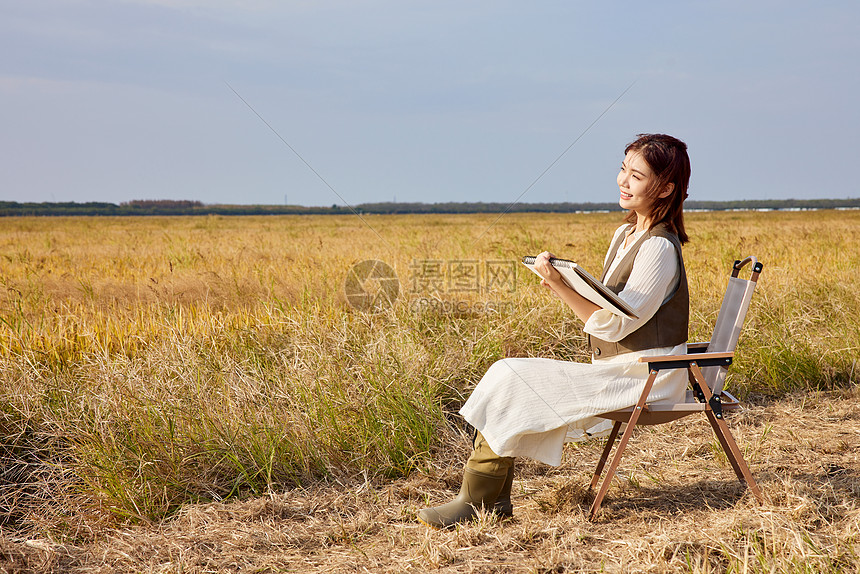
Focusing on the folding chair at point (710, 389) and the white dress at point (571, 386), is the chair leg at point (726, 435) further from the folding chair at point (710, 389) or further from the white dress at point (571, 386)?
the white dress at point (571, 386)

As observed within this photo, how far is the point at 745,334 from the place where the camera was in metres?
5.27

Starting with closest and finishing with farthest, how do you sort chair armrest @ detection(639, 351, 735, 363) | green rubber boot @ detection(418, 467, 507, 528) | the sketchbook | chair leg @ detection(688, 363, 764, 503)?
the sketchbook, chair armrest @ detection(639, 351, 735, 363), chair leg @ detection(688, 363, 764, 503), green rubber boot @ detection(418, 467, 507, 528)

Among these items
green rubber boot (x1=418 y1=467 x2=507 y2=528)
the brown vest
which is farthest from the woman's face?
green rubber boot (x1=418 y1=467 x2=507 y2=528)

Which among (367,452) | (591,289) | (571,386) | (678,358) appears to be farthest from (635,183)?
(367,452)

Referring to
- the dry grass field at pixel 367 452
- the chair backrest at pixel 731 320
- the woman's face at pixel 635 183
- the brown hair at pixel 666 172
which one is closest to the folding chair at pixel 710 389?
the chair backrest at pixel 731 320

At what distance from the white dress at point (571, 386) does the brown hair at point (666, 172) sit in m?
0.17

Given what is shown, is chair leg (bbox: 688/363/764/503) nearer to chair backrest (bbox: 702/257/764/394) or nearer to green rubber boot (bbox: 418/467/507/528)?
chair backrest (bbox: 702/257/764/394)

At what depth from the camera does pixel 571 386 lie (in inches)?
104

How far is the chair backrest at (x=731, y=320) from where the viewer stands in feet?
9.08

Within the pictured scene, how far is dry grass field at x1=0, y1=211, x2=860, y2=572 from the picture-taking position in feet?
8.70

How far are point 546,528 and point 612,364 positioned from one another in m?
0.78

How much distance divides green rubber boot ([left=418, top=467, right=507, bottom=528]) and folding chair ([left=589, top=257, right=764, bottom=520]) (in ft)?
1.50

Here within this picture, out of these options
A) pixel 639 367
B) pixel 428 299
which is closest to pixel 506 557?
pixel 639 367

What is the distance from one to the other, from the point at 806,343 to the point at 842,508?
2.48m
